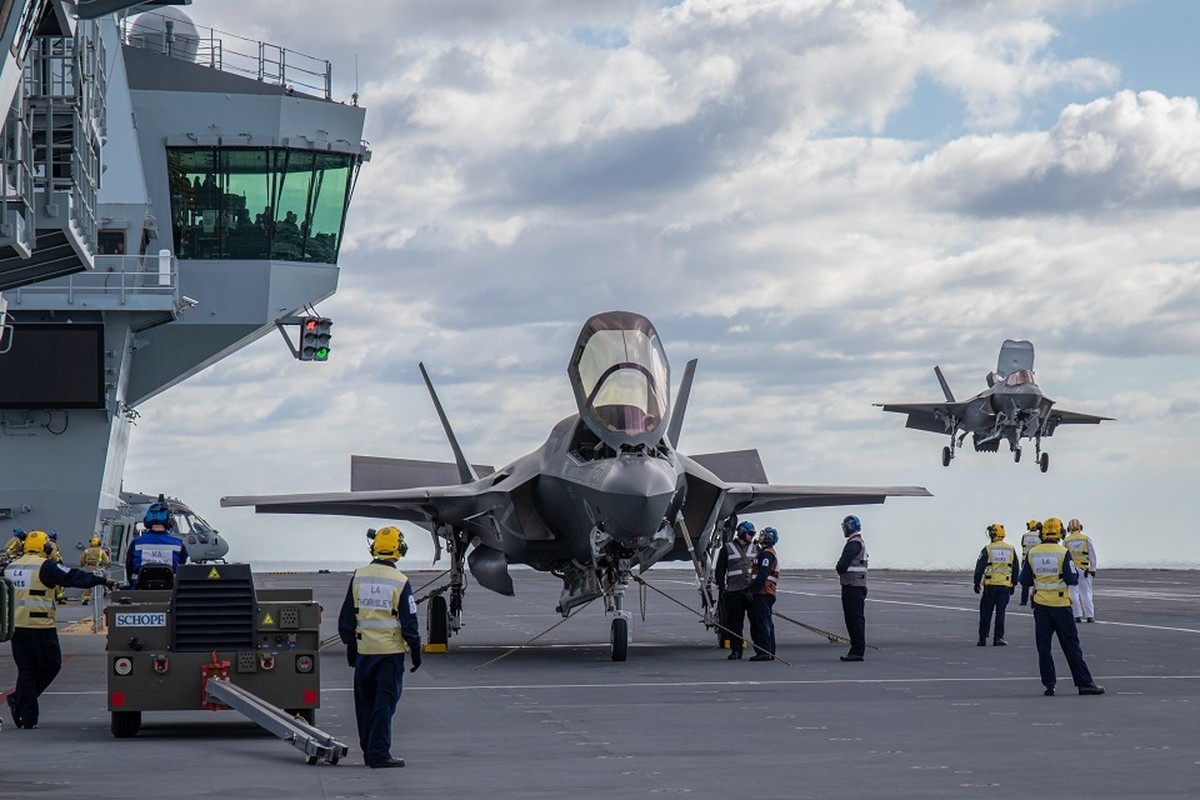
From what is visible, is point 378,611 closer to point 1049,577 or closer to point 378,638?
point 378,638

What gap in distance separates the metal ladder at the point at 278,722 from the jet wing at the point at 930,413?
61827 millimetres

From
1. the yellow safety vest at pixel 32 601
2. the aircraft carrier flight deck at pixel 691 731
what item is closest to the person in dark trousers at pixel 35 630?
the yellow safety vest at pixel 32 601

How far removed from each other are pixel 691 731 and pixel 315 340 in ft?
102

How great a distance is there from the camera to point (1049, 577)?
55.0 feet

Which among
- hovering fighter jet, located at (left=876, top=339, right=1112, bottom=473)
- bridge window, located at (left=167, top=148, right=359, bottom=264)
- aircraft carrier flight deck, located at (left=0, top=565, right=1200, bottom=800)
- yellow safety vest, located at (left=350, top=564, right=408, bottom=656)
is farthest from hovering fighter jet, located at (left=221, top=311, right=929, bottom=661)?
hovering fighter jet, located at (left=876, top=339, right=1112, bottom=473)

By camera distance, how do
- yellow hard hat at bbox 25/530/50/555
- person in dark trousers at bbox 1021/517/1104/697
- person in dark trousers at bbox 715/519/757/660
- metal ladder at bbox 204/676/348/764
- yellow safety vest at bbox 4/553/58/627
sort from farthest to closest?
person in dark trousers at bbox 715/519/757/660
person in dark trousers at bbox 1021/517/1104/697
yellow hard hat at bbox 25/530/50/555
yellow safety vest at bbox 4/553/58/627
metal ladder at bbox 204/676/348/764

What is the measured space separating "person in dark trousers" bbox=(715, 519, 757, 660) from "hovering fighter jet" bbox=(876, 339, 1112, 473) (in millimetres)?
46178

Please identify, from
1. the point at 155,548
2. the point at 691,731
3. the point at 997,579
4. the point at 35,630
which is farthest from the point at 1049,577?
the point at 35,630

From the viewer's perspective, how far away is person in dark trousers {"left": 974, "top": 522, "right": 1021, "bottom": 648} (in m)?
24.0

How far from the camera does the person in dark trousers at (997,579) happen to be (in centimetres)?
2403

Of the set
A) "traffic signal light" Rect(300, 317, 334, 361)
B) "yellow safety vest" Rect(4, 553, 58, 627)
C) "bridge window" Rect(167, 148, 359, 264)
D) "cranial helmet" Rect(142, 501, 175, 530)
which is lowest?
"yellow safety vest" Rect(4, 553, 58, 627)

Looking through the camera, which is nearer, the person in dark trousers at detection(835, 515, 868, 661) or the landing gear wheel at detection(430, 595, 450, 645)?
the person in dark trousers at detection(835, 515, 868, 661)

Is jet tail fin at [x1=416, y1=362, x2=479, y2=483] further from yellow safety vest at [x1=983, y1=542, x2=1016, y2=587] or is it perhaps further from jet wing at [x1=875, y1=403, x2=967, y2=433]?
jet wing at [x1=875, y1=403, x2=967, y2=433]

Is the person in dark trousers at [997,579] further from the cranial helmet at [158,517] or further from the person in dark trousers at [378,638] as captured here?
the person in dark trousers at [378,638]
